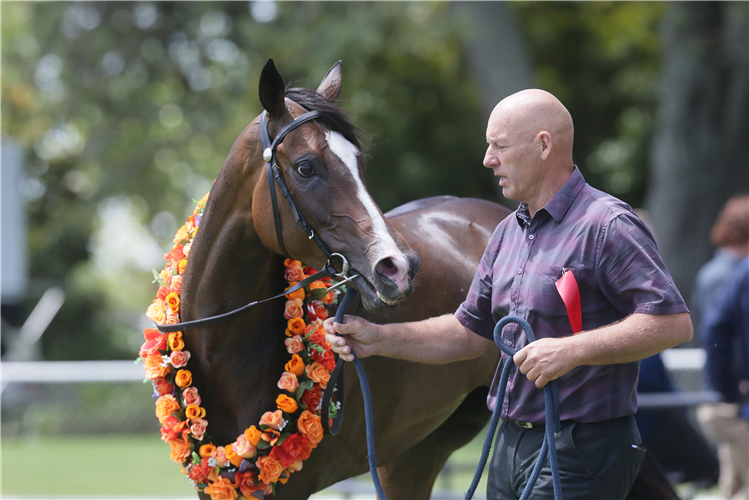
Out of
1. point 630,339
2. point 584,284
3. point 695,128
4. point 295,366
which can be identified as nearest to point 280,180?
point 295,366

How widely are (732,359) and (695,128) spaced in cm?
602

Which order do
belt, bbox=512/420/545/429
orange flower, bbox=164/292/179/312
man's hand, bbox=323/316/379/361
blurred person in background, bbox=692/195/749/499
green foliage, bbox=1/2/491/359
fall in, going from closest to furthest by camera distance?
belt, bbox=512/420/545/429 → man's hand, bbox=323/316/379/361 → orange flower, bbox=164/292/179/312 → blurred person in background, bbox=692/195/749/499 → green foliage, bbox=1/2/491/359

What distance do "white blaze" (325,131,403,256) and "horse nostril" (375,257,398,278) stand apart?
0.10ft

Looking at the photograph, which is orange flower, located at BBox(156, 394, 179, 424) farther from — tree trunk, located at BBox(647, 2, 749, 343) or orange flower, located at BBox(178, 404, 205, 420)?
tree trunk, located at BBox(647, 2, 749, 343)

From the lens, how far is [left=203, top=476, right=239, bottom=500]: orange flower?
256cm

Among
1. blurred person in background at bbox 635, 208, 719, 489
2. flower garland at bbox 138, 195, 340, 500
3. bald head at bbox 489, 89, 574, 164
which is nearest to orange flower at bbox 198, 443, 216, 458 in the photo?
flower garland at bbox 138, 195, 340, 500

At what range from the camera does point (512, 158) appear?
7.10ft

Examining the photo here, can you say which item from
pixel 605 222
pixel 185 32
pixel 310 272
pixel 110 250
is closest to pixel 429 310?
pixel 310 272

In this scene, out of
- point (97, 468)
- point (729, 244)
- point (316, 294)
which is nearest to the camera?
point (316, 294)

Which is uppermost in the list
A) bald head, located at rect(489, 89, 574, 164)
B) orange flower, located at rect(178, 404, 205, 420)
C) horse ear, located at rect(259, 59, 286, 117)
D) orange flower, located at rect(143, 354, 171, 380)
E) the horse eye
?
horse ear, located at rect(259, 59, 286, 117)

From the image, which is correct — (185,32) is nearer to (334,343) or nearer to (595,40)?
(595,40)

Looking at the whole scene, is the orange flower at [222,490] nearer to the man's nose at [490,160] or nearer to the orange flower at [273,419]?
the orange flower at [273,419]

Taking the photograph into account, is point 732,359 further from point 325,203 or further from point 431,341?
point 325,203

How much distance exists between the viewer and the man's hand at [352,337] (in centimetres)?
230
